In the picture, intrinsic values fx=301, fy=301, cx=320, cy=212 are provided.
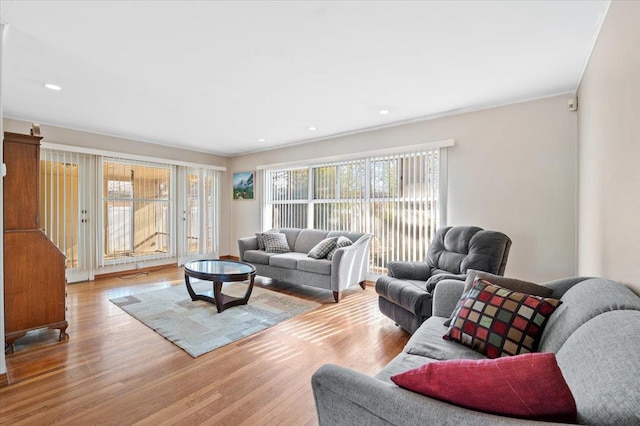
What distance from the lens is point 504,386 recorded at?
0.73 m

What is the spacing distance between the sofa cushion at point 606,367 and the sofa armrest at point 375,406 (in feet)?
0.58

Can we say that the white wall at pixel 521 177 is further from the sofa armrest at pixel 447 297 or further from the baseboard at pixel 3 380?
the baseboard at pixel 3 380

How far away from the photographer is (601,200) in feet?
6.73

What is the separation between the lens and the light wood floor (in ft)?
5.70

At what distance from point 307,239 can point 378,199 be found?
1306mm

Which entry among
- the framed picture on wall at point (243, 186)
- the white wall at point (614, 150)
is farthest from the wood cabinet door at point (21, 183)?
the framed picture on wall at point (243, 186)

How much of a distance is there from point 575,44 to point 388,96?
1.58 metres

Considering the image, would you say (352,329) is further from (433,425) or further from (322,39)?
(322,39)

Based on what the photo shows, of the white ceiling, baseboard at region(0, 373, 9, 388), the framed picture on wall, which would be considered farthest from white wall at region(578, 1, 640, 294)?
the framed picture on wall

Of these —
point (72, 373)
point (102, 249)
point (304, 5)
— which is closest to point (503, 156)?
point (304, 5)

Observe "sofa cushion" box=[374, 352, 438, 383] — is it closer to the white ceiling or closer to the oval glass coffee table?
the white ceiling

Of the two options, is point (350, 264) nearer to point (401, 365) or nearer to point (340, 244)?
point (340, 244)

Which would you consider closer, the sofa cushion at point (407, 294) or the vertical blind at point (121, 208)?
the sofa cushion at point (407, 294)

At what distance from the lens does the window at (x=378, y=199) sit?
412 cm
